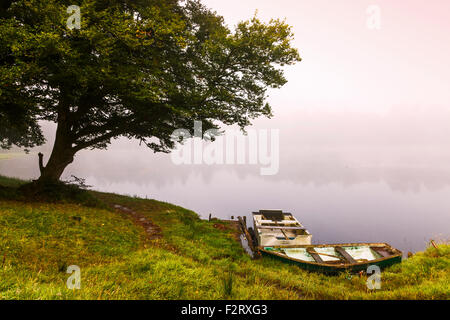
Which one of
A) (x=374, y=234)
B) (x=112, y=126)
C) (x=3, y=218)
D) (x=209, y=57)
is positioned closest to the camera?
(x=3, y=218)

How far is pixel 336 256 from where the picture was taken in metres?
13.0

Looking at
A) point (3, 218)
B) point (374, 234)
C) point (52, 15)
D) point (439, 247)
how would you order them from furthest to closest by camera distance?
1. point (374, 234)
2. point (439, 247)
3. point (52, 15)
4. point (3, 218)

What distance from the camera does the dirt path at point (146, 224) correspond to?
11.9 metres

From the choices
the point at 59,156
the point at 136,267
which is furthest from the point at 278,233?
the point at 59,156

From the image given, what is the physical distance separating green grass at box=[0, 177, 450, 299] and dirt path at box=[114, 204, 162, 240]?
471 millimetres

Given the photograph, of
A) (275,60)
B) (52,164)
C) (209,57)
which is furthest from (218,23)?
(52,164)

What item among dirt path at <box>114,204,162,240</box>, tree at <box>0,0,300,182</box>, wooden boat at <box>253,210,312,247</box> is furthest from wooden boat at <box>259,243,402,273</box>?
tree at <box>0,0,300,182</box>

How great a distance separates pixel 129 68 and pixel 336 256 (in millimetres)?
16680

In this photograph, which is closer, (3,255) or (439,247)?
(3,255)

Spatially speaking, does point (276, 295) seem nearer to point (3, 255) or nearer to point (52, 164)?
point (3, 255)

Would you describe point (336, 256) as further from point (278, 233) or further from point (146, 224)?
point (146, 224)

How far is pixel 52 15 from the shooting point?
9.55 m

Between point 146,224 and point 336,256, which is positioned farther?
point 146,224

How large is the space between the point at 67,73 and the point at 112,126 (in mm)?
5094
